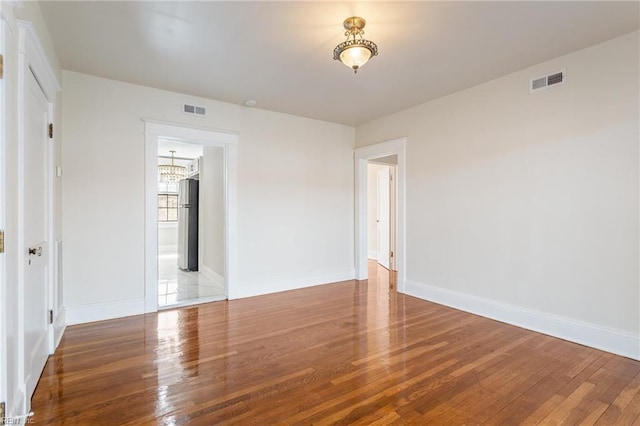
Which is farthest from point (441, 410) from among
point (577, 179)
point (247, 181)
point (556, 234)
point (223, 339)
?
point (247, 181)

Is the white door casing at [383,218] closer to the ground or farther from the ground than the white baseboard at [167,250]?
farther from the ground

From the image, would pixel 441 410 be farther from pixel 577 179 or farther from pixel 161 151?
pixel 161 151

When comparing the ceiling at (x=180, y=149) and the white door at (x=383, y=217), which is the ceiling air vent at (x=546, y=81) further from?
the ceiling at (x=180, y=149)

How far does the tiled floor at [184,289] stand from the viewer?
4512 millimetres

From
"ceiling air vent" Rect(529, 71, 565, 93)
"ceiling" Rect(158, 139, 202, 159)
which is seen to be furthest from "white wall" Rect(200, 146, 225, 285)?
"ceiling air vent" Rect(529, 71, 565, 93)


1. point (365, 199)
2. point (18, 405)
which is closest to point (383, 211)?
point (365, 199)

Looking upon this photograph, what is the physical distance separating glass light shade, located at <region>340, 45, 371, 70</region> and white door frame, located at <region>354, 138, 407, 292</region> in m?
2.46

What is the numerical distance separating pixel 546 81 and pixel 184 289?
554 cm

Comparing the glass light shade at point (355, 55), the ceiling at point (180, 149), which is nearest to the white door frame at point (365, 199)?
the glass light shade at point (355, 55)

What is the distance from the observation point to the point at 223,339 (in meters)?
3.16

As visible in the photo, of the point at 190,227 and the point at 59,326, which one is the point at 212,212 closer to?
the point at 190,227

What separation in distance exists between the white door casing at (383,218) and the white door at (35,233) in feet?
18.3

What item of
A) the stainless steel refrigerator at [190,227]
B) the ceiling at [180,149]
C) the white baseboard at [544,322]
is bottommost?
the white baseboard at [544,322]

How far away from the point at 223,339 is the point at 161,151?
6.15m
